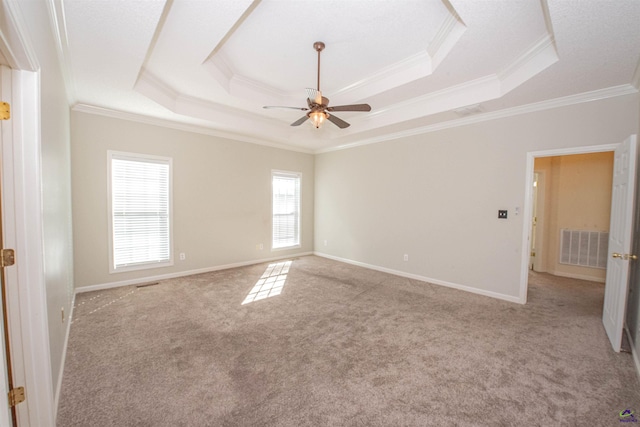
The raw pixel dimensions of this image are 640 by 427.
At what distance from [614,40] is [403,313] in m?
3.14

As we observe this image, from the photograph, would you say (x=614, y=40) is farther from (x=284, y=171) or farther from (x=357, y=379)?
(x=284, y=171)

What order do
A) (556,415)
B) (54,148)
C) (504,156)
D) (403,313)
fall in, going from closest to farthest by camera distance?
(556,415) < (54,148) < (403,313) < (504,156)

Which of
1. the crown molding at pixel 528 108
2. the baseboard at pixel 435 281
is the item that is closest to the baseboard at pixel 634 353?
the baseboard at pixel 435 281

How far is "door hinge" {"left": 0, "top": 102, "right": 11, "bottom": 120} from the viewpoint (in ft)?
4.17

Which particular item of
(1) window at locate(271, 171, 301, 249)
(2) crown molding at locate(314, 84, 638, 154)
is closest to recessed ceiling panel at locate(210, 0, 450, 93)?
(2) crown molding at locate(314, 84, 638, 154)

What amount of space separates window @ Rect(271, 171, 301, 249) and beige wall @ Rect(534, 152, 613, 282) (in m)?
4.98

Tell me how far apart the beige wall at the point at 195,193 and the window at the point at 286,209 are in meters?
0.17

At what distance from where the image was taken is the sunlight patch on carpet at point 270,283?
12.5ft

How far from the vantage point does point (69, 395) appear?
1839 millimetres

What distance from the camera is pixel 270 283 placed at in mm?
4391

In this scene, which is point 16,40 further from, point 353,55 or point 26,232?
point 353,55

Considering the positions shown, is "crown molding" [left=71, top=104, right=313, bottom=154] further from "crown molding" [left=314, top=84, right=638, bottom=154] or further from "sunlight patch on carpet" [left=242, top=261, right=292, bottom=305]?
"sunlight patch on carpet" [left=242, top=261, right=292, bottom=305]

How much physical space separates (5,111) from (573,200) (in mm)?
7040

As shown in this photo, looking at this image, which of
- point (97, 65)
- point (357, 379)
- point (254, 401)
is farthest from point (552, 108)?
point (97, 65)
